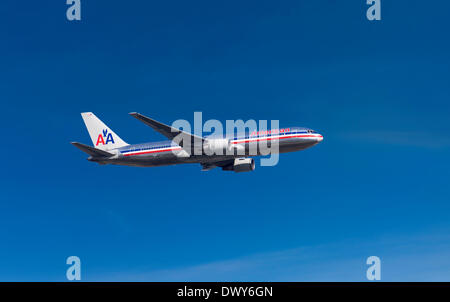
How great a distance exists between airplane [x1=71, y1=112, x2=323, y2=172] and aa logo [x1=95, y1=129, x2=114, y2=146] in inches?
75.8

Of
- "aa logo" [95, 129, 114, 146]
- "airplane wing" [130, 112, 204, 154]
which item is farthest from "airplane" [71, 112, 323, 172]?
"aa logo" [95, 129, 114, 146]

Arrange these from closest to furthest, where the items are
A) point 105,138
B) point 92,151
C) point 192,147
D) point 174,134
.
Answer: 1. point 174,134
2. point 192,147
3. point 92,151
4. point 105,138

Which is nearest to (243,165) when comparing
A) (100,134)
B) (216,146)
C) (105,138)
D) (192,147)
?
(216,146)

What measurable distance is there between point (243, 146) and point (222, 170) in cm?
1483

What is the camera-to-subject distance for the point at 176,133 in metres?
87.2

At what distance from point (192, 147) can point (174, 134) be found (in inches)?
172

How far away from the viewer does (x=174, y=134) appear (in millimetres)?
87375

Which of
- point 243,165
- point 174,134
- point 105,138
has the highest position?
point 105,138

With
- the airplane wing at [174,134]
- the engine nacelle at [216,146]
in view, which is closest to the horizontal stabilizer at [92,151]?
the airplane wing at [174,134]

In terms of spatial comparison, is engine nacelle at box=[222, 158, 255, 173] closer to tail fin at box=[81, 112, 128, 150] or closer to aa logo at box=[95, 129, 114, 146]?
tail fin at box=[81, 112, 128, 150]

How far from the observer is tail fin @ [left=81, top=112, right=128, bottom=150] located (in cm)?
9750

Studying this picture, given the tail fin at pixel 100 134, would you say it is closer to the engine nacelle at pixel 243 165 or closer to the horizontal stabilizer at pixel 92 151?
the horizontal stabilizer at pixel 92 151

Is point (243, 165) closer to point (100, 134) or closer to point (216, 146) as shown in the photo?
point (216, 146)
